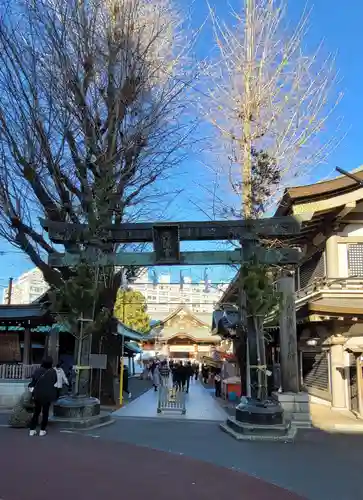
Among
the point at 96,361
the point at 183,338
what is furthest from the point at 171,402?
the point at 183,338

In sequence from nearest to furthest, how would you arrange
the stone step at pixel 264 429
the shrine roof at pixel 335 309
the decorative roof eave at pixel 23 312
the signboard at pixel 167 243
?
the stone step at pixel 264 429, the signboard at pixel 167 243, the shrine roof at pixel 335 309, the decorative roof eave at pixel 23 312

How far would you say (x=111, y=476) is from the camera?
708 cm

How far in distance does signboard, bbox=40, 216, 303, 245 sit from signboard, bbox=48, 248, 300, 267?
0.43m

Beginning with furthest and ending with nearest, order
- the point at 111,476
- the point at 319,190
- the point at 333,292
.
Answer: the point at 319,190 < the point at 333,292 < the point at 111,476

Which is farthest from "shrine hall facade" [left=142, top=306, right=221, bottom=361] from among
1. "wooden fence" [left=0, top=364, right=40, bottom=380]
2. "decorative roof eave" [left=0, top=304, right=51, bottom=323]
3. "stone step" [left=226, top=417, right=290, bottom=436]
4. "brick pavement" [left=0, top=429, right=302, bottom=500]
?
"brick pavement" [left=0, top=429, right=302, bottom=500]

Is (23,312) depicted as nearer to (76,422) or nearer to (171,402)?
(171,402)

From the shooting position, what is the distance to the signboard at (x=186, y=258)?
13203 mm

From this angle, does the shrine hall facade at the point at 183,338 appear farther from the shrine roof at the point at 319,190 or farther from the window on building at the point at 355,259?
the shrine roof at the point at 319,190

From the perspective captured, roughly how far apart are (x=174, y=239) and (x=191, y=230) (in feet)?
1.79

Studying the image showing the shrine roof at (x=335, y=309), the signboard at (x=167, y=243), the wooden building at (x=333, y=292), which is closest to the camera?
the signboard at (x=167, y=243)

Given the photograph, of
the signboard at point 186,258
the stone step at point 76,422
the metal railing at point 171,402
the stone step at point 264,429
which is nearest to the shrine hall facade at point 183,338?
the metal railing at point 171,402

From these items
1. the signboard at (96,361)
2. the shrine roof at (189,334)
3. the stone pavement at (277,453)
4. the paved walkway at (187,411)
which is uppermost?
the shrine roof at (189,334)

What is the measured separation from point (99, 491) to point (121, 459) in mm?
2125

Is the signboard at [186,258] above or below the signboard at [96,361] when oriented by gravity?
above
